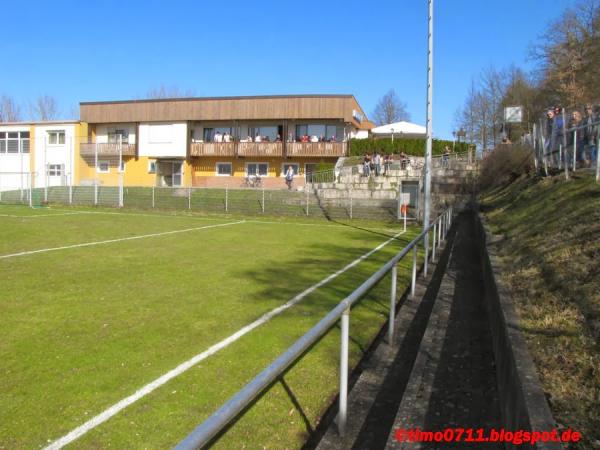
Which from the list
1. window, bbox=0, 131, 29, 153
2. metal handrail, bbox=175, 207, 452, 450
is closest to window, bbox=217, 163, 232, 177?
window, bbox=0, 131, 29, 153

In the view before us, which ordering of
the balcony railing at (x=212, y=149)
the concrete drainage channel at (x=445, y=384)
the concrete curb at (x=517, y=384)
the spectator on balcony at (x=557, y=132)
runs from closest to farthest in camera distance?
Result: the concrete curb at (x=517, y=384) < the concrete drainage channel at (x=445, y=384) < the spectator on balcony at (x=557, y=132) < the balcony railing at (x=212, y=149)

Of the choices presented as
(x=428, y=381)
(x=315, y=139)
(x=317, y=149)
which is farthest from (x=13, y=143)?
(x=428, y=381)

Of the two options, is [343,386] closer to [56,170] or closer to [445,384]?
[445,384]

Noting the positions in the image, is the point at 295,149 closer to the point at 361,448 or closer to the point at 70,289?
the point at 70,289

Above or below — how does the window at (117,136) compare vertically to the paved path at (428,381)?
above

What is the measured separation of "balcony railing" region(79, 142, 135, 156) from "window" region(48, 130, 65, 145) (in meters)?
2.82

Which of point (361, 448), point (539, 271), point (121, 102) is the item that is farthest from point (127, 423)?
point (121, 102)

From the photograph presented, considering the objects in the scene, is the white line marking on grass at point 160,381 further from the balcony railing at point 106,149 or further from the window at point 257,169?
the balcony railing at point 106,149

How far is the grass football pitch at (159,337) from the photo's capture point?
13.1 feet

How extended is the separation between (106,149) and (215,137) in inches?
411

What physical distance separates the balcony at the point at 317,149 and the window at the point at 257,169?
3.64 meters

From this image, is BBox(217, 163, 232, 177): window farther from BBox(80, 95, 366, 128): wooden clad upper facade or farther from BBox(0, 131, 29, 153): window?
BBox(0, 131, 29, 153): window

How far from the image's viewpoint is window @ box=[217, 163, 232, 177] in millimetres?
45969

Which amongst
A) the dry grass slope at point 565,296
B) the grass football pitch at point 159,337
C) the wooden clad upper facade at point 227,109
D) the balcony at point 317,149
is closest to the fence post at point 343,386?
the grass football pitch at point 159,337
